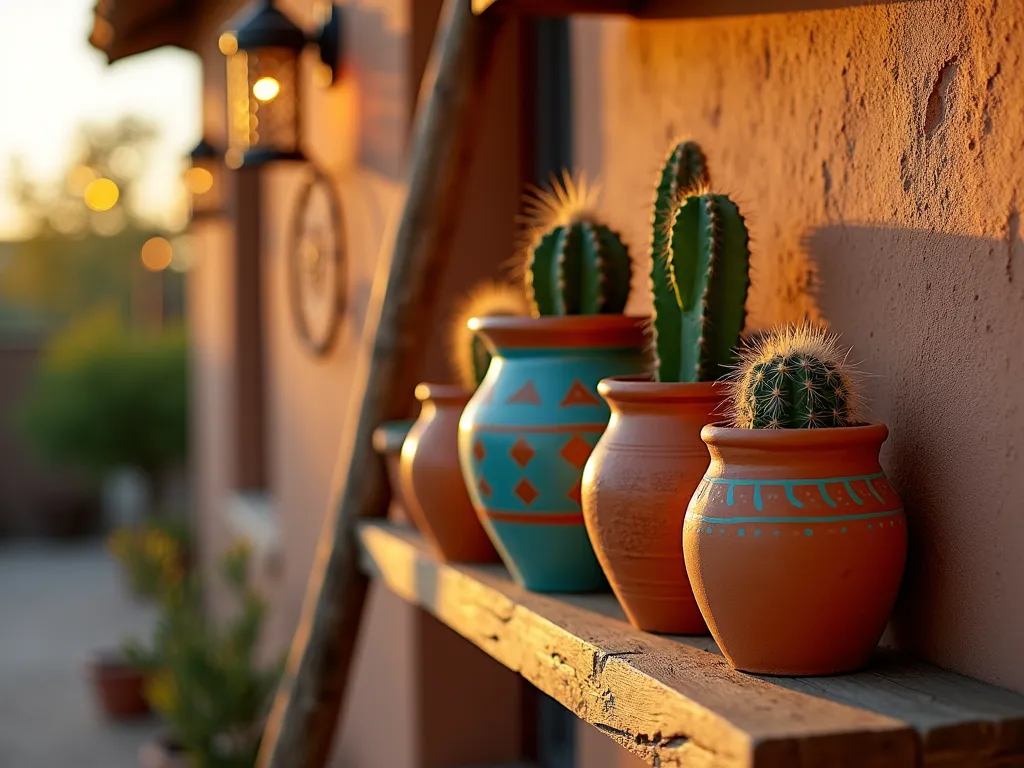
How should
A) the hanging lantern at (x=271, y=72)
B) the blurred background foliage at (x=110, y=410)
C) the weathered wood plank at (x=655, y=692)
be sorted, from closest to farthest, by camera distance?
the weathered wood plank at (x=655, y=692) < the hanging lantern at (x=271, y=72) < the blurred background foliage at (x=110, y=410)

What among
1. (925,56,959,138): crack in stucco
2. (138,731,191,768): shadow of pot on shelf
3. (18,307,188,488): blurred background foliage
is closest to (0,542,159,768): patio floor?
(138,731,191,768): shadow of pot on shelf

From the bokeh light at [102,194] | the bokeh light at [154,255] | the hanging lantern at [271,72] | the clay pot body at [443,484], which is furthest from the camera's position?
the bokeh light at [154,255]

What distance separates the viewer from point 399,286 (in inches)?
87.2

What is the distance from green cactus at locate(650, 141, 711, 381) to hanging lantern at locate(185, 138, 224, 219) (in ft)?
15.0

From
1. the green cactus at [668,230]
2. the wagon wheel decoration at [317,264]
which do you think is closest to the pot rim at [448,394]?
the green cactus at [668,230]

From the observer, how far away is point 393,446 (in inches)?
82.2

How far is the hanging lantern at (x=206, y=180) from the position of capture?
5.72 meters

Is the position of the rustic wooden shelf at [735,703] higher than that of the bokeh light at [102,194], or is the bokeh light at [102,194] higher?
the bokeh light at [102,194]

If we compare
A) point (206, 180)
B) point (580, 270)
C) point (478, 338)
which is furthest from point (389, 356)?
point (206, 180)

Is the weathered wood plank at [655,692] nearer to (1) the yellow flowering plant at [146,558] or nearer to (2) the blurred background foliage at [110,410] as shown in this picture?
(1) the yellow flowering plant at [146,558]

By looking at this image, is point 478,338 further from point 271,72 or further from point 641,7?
point 271,72

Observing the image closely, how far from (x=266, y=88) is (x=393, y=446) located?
1.71m

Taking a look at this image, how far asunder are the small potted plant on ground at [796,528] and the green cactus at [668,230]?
208mm

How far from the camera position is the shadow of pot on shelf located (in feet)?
13.8
